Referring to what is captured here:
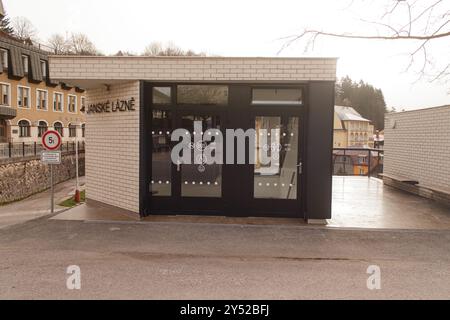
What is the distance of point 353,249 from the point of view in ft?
21.4

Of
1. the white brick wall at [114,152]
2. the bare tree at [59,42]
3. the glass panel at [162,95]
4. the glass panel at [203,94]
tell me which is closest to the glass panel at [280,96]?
the glass panel at [203,94]

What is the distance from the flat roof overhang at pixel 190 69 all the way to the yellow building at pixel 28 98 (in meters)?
26.1

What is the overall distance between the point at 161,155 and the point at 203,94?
1662 millimetres

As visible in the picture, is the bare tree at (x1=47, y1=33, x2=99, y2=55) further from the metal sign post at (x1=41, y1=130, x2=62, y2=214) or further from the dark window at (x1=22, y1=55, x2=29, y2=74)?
the metal sign post at (x1=41, y1=130, x2=62, y2=214)

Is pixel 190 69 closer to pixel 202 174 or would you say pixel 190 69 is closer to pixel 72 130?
pixel 202 174

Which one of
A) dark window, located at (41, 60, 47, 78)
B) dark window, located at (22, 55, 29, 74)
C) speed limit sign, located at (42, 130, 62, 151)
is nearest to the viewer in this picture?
speed limit sign, located at (42, 130, 62, 151)

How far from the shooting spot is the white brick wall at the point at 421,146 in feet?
37.3

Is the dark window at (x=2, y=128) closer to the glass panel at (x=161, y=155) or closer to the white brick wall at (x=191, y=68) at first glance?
the white brick wall at (x=191, y=68)

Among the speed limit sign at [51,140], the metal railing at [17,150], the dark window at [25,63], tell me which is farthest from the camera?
the dark window at [25,63]

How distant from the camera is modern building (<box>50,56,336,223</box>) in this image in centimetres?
834

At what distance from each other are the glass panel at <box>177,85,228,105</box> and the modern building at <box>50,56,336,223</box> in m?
0.02

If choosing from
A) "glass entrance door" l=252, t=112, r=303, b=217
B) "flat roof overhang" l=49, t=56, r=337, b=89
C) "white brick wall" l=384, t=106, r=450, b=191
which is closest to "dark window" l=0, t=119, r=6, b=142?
"flat roof overhang" l=49, t=56, r=337, b=89
